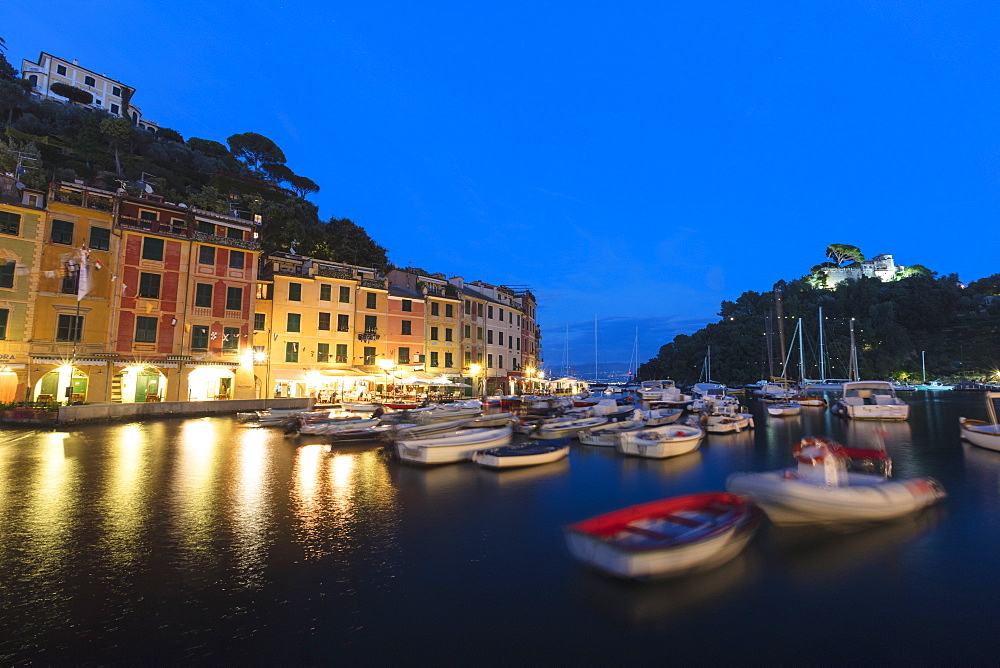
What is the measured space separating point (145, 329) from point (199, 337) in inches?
139

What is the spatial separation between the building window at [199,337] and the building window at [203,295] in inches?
70.8

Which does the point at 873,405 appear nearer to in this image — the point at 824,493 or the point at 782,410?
the point at 782,410

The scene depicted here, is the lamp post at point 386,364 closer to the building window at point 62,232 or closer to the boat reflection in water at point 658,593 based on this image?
the building window at point 62,232

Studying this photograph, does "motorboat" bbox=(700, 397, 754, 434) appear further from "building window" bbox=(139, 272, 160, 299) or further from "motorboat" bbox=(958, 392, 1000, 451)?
"building window" bbox=(139, 272, 160, 299)

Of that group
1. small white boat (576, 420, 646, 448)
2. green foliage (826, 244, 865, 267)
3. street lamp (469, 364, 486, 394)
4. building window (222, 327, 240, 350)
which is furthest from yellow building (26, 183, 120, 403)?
green foliage (826, 244, 865, 267)

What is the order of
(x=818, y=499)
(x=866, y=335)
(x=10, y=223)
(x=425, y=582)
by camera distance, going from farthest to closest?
(x=866, y=335) → (x=10, y=223) → (x=818, y=499) → (x=425, y=582)

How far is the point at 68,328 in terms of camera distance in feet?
109

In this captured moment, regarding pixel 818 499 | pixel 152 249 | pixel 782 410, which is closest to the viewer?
pixel 818 499

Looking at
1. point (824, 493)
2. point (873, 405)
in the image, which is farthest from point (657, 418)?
point (824, 493)

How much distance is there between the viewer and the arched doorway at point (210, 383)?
3788 cm

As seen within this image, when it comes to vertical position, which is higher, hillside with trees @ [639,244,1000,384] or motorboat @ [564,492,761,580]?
hillside with trees @ [639,244,1000,384]

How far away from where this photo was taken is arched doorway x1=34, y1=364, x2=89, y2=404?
3225 cm

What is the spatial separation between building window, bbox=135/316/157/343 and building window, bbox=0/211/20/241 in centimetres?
882

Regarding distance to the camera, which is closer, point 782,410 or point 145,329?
point 145,329
